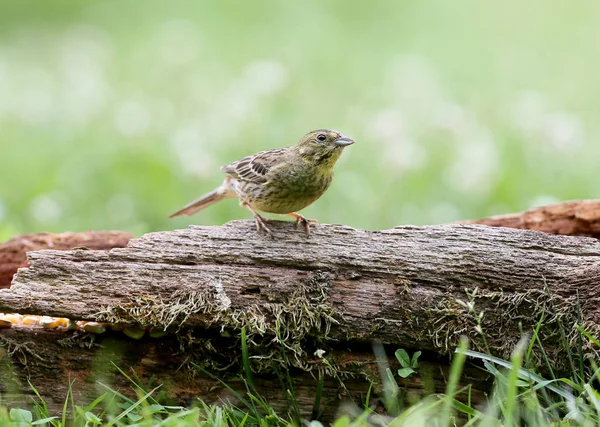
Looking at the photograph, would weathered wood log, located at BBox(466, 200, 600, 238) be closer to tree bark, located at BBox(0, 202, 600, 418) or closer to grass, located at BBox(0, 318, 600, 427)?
tree bark, located at BBox(0, 202, 600, 418)

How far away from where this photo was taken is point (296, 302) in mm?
4133

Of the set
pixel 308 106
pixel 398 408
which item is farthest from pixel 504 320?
pixel 308 106

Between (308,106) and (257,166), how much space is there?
5.27 m

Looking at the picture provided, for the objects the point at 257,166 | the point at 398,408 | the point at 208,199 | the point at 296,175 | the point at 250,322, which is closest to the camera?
the point at 398,408

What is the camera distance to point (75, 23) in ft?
57.7

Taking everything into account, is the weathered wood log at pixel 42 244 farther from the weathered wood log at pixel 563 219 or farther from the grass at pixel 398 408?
the weathered wood log at pixel 563 219

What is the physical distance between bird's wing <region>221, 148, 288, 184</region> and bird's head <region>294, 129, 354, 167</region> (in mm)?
189

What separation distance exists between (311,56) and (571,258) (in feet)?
29.9

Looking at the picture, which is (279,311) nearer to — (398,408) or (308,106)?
(398,408)

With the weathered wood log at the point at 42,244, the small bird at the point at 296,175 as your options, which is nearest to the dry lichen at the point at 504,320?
the small bird at the point at 296,175

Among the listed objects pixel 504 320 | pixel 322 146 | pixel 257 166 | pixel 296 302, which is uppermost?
pixel 322 146

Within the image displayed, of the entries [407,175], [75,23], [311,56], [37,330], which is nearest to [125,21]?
[75,23]

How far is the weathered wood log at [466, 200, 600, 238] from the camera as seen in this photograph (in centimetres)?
510

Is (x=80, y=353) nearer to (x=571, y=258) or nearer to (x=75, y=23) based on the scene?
(x=571, y=258)
